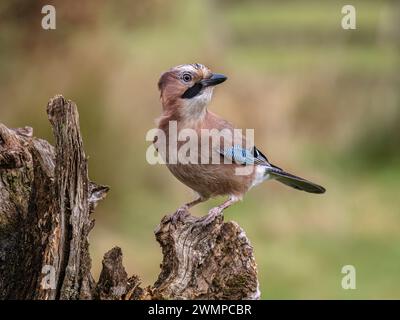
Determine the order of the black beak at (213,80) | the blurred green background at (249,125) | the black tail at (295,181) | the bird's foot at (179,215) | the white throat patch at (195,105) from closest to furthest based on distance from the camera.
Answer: the bird's foot at (179,215)
the black beak at (213,80)
the white throat patch at (195,105)
the black tail at (295,181)
the blurred green background at (249,125)

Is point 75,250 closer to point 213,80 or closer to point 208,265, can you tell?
point 208,265

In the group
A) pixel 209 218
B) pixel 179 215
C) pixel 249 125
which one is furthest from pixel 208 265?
pixel 249 125

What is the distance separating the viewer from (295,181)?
702 centimetres

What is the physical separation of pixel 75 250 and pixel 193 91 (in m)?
1.67

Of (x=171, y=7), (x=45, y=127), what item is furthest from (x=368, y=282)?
(x=171, y=7)

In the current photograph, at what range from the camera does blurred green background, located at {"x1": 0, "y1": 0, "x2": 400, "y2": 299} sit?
33.0 ft

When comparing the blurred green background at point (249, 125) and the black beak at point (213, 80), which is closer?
the black beak at point (213, 80)

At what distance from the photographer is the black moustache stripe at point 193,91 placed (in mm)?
6156

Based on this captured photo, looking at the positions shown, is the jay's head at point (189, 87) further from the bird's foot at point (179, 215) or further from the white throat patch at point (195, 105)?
the bird's foot at point (179, 215)

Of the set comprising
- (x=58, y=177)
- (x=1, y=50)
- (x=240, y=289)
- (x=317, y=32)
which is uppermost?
(x=317, y=32)

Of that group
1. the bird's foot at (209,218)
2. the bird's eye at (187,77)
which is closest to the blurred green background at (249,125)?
the bird's eye at (187,77)

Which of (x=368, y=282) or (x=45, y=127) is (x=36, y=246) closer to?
(x=45, y=127)

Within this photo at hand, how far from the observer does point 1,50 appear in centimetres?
1038

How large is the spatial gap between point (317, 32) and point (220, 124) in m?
11.1
